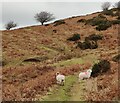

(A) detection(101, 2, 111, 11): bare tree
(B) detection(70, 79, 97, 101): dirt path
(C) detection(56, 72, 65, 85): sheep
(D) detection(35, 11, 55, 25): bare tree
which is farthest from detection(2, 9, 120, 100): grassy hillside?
(A) detection(101, 2, 111, 11): bare tree

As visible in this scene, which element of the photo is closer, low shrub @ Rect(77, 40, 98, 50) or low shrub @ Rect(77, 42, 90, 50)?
low shrub @ Rect(77, 40, 98, 50)

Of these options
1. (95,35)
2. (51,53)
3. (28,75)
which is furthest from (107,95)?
(95,35)

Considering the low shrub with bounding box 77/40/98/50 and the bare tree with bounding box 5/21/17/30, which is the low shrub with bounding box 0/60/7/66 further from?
the bare tree with bounding box 5/21/17/30

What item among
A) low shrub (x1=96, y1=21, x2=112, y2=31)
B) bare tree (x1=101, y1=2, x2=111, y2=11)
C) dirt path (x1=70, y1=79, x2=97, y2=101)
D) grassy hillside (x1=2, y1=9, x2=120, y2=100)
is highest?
bare tree (x1=101, y1=2, x2=111, y2=11)

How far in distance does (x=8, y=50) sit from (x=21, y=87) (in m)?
18.9

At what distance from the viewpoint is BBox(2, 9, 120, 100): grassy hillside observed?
2064cm

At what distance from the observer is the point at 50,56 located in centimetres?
3741

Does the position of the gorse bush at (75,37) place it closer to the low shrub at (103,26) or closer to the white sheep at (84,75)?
the low shrub at (103,26)

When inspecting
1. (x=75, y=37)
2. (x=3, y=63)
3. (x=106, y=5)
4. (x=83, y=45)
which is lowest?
(x=3, y=63)

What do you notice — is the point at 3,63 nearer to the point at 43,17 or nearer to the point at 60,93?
the point at 60,93

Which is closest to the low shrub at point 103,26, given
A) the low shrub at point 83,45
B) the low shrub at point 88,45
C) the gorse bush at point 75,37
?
the gorse bush at point 75,37

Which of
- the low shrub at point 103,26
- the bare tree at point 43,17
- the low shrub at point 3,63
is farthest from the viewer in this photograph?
the bare tree at point 43,17

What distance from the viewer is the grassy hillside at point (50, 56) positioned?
813 inches

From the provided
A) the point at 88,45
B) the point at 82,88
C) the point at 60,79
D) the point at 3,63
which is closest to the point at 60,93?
the point at 82,88
